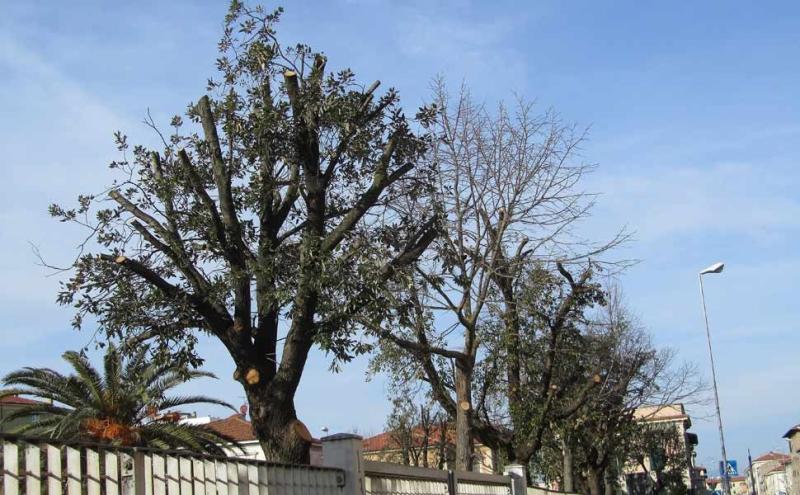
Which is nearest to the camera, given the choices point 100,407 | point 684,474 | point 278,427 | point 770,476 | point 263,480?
point 263,480

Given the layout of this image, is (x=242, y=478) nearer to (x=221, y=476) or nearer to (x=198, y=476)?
(x=221, y=476)

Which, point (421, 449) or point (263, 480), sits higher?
point (421, 449)

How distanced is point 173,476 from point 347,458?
104 inches

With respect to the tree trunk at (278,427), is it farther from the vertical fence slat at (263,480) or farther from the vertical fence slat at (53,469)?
the vertical fence slat at (53,469)

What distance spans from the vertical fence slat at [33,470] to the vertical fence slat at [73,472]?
0.18 meters

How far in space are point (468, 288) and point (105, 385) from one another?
10.7 meters

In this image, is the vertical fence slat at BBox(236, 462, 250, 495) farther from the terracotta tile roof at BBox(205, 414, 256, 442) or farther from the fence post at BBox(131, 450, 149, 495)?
the terracotta tile roof at BBox(205, 414, 256, 442)

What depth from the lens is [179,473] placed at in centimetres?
648

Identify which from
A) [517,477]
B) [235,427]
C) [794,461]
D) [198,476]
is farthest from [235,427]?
[794,461]

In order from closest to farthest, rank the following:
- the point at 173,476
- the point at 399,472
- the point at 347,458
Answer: the point at 173,476 → the point at 347,458 → the point at 399,472

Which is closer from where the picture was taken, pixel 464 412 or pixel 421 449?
pixel 464 412

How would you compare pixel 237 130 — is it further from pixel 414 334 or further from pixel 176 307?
pixel 414 334

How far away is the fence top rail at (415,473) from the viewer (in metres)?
9.33

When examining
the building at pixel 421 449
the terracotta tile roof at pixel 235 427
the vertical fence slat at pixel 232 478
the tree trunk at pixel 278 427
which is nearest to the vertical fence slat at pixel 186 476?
the vertical fence slat at pixel 232 478
